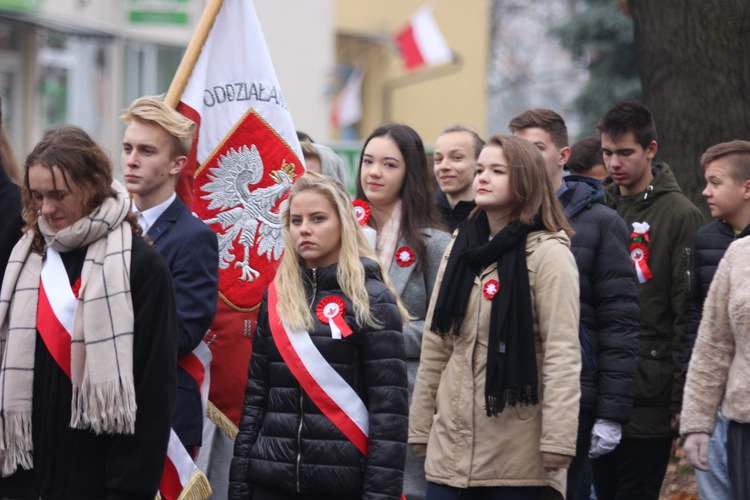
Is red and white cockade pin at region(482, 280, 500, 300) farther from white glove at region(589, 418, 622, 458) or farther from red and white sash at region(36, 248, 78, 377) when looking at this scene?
red and white sash at region(36, 248, 78, 377)

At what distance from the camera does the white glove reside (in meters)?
6.11

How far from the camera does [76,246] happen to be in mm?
4469

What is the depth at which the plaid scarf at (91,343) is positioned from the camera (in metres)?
4.33

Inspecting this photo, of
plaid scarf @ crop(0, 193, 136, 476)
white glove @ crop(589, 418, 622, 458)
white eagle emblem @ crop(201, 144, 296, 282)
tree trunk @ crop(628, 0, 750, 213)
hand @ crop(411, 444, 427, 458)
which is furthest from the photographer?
tree trunk @ crop(628, 0, 750, 213)

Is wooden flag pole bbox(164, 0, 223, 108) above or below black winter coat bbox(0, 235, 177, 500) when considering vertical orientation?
above

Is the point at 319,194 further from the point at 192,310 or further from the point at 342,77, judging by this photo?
the point at 342,77

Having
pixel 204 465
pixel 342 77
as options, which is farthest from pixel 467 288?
pixel 342 77

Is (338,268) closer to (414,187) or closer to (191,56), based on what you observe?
(414,187)

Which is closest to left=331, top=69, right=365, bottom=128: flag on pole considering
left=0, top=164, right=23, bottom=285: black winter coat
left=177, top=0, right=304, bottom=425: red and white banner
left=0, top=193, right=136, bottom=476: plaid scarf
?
left=177, top=0, right=304, bottom=425: red and white banner

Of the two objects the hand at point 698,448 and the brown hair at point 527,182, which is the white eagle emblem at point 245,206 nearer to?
the brown hair at point 527,182

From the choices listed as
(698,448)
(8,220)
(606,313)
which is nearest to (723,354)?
(698,448)

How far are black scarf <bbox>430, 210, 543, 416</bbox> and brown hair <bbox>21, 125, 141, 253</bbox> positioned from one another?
153 cm

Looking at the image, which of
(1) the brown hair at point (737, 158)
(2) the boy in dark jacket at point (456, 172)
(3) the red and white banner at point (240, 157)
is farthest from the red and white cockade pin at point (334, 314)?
(1) the brown hair at point (737, 158)

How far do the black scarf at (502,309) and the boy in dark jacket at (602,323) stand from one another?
76 cm
